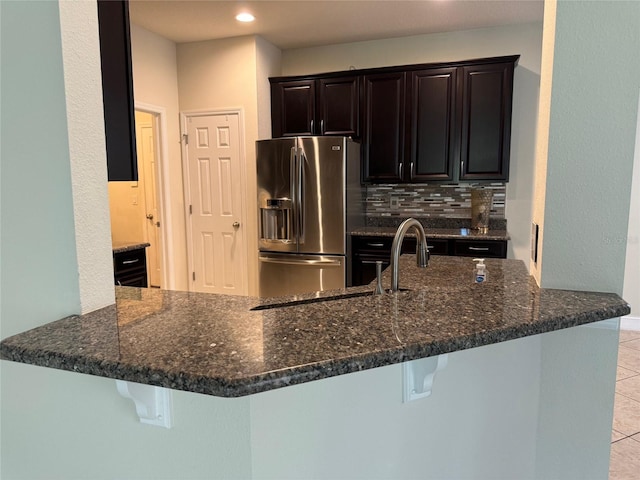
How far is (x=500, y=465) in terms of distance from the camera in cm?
128

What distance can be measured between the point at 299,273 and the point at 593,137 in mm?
2964

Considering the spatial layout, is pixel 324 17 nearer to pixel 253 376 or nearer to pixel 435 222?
pixel 435 222

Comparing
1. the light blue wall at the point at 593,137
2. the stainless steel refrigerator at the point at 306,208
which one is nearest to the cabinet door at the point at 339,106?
the stainless steel refrigerator at the point at 306,208

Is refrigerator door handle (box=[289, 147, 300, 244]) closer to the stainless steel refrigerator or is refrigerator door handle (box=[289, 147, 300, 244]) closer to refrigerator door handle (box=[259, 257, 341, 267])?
the stainless steel refrigerator

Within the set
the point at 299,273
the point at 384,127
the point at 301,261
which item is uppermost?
the point at 384,127

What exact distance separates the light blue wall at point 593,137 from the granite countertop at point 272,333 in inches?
5.0

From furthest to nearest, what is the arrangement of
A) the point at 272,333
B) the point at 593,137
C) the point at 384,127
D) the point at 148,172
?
the point at 148,172
the point at 384,127
the point at 593,137
the point at 272,333

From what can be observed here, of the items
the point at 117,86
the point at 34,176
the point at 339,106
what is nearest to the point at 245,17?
the point at 339,106

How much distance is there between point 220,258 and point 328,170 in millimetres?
1505

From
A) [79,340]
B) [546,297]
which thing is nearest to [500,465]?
[546,297]

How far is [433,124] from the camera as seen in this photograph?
381cm

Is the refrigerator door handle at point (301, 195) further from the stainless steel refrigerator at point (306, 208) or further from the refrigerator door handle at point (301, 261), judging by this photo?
the refrigerator door handle at point (301, 261)

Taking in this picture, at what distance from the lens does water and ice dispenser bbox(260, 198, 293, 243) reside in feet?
12.5

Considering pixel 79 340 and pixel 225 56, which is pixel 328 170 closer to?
pixel 225 56
